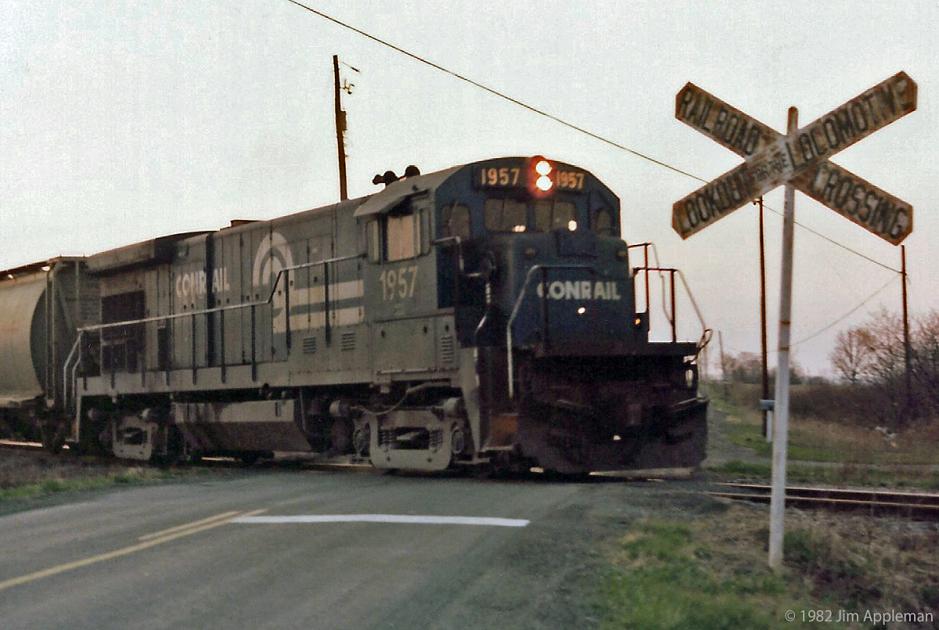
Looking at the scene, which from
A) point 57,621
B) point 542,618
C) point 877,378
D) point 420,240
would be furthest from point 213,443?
point 877,378

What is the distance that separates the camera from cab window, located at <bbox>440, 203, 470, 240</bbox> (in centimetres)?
1191

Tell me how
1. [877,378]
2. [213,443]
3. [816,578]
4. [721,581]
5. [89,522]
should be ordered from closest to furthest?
[721,581] → [816,578] → [89,522] → [213,443] → [877,378]

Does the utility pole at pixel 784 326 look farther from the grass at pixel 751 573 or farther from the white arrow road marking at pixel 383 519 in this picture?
the white arrow road marking at pixel 383 519

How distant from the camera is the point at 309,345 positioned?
1409 cm

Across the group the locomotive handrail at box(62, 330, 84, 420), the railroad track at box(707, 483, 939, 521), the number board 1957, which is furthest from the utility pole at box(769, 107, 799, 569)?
the locomotive handrail at box(62, 330, 84, 420)

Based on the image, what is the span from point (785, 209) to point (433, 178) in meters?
6.37

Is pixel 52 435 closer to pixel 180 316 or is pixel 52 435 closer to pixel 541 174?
pixel 180 316

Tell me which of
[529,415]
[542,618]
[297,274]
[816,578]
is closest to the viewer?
[542,618]

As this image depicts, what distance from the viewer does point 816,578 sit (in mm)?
6762

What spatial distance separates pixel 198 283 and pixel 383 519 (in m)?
10.1

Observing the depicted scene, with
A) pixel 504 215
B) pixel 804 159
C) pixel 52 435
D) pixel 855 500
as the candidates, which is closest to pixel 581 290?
pixel 504 215

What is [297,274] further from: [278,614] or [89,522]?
[278,614]

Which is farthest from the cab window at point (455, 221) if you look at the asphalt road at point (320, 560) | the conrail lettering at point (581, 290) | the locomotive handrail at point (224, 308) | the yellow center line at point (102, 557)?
the yellow center line at point (102, 557)

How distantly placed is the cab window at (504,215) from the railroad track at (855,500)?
154 inches
